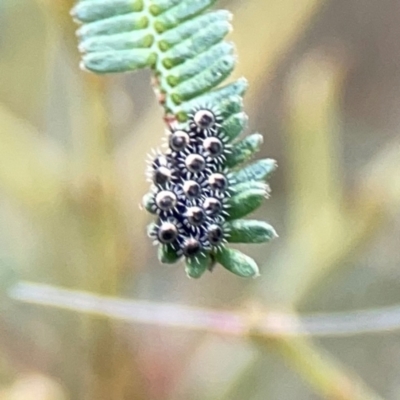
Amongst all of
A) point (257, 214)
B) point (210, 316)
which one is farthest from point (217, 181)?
point (257, 214)

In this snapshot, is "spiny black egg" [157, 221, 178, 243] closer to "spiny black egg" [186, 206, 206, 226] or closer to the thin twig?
"spiny black egg" [186, 206, 206, 226]

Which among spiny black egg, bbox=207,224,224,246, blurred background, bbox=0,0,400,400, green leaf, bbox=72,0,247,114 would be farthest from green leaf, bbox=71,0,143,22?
blurred background, bbox=0,0,400,400

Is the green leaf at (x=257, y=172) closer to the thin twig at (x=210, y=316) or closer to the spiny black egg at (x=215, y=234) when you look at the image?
the spiny black egg at (x=215, y=234)

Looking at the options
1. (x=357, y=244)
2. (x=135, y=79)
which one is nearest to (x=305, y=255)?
(x=357, y=244)

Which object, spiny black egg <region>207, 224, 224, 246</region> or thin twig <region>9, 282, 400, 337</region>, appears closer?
spiny black egg <region>207, 224, 224, 246</region>

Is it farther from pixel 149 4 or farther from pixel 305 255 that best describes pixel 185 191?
pixel 305 255

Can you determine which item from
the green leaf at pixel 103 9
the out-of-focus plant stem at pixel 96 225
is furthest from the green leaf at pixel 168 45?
the out-of-focus plant stem at pixel 96 225
